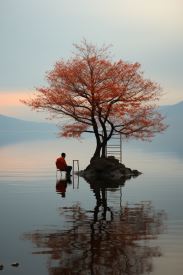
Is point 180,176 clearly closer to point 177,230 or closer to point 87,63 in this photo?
point 87,63

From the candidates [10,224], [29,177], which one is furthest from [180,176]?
[10,224]

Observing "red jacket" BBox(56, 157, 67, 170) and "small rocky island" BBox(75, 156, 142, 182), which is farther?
"small rocky island" BBox(75, 156, 142, 182)

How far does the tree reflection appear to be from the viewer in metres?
6.61

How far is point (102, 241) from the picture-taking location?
8.11 m

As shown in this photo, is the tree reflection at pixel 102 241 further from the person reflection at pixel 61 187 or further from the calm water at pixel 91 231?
the person reflection at pixel 61 187

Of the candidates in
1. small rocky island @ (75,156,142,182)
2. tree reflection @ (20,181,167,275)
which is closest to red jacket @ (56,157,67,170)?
small rocky island @ (75,156,142,182)

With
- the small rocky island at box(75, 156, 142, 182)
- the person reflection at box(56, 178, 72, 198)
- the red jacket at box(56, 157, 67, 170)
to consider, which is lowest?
the person reflection at box(56, 178, 72, 198)

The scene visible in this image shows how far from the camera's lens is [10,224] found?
32.3 feet

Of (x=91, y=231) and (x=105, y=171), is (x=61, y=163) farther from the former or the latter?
A: (x=91, y=231)

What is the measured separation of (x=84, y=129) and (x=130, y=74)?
229 inches

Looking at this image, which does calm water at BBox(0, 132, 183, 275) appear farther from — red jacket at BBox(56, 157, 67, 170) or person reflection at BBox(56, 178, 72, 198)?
red jacket at BBox(56, 157, 67, 170)

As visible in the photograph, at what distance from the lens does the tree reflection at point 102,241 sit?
21.7 feet

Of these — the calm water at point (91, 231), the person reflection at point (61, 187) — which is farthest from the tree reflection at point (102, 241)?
the person reflection at point (61, 187)

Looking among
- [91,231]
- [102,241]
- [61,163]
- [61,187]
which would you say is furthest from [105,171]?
[102,241]
